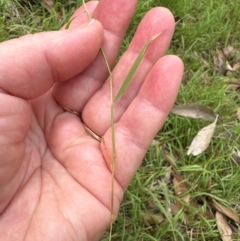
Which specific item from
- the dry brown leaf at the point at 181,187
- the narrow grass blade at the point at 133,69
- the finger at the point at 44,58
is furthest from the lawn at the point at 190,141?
the finger at the point at 44,58

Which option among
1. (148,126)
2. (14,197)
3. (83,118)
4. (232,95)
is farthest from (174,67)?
(232,95)

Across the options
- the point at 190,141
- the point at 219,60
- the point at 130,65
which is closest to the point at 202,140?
the point at 190,141

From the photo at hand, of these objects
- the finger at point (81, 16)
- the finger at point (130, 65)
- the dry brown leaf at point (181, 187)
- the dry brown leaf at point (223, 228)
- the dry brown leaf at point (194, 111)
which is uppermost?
the finger at point (81, 16)

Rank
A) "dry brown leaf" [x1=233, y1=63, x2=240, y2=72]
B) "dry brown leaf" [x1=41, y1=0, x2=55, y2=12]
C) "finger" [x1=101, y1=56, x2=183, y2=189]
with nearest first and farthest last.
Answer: "finger" [x1=101, y1=56, x2=183, y2=189] → "dry brown leaf" [x1=41, y1=0, x2=55, y2=12] → "dry brown leaf" [x1=233, y1=63, x2=240, y2=72]

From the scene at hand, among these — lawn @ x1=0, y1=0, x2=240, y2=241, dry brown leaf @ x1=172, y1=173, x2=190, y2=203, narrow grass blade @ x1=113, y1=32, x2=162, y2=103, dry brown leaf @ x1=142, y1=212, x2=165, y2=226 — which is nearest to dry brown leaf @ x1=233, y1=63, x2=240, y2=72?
lawn @ x1=0, y1=0, x2=240, y2=241

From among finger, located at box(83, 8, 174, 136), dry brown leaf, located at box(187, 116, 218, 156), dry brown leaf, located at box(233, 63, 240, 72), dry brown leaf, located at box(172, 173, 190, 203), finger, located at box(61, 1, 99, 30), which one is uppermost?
finger, located at box(61, 1, 99, 30)

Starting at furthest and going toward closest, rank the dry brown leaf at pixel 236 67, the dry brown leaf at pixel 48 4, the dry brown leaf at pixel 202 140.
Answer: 1. the dry brown leaf at pixel 236 67
2. the dry brown leaf at pixel 48 4
3. the dry brown leaf at pixel 202 140

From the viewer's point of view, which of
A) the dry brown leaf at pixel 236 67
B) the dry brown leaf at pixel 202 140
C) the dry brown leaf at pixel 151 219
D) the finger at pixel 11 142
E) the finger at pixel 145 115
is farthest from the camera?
the dry brown leaf at pixel 236 67

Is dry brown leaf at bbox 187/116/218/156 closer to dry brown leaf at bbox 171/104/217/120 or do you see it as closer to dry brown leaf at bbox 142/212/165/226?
dry brown leaf at bbox 171/104/217/120

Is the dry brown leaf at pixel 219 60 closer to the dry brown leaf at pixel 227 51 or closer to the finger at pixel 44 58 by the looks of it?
the dry brown leaf at pixel 227 51
